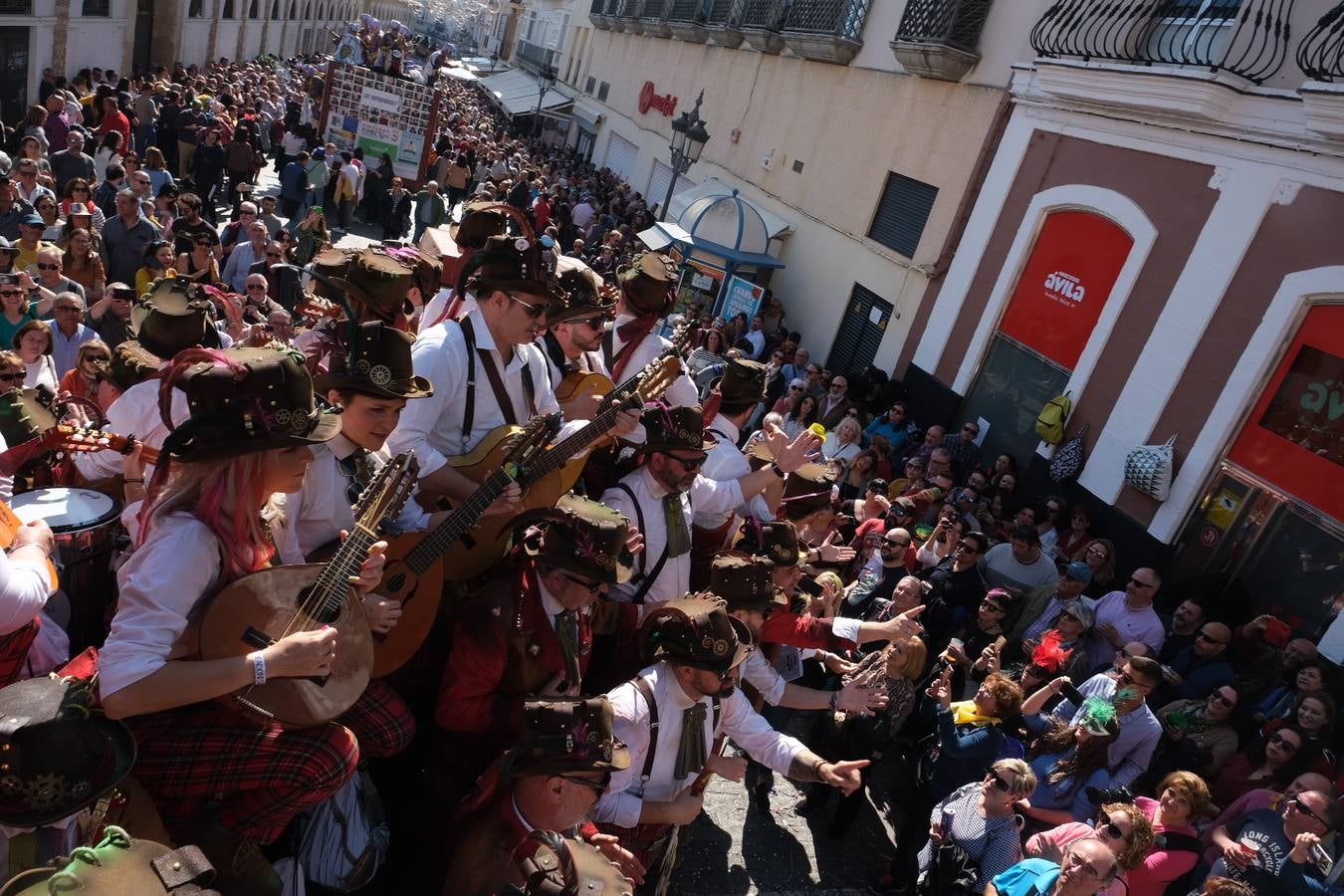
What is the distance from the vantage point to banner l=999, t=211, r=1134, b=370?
10070 mm

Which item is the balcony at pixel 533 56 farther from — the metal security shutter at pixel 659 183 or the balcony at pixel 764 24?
the balcony at pixel 764 24

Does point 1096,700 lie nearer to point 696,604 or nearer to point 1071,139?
point 696,604

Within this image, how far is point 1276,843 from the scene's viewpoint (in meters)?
4.68

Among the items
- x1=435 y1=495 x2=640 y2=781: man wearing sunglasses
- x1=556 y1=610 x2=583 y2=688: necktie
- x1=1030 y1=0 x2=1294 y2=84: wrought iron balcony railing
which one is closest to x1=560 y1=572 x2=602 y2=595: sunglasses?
x1=435 y1=495 x2=640 y2=781: man wearing sunglasses

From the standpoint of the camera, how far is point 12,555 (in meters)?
2.43

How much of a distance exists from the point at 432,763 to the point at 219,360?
6.18 feet

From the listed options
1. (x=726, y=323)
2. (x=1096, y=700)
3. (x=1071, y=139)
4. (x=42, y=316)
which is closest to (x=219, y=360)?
(x=1096, y=700)

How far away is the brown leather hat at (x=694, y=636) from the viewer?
333cm

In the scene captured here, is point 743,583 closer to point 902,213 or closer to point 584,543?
point 584,543

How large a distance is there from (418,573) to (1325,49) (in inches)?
332

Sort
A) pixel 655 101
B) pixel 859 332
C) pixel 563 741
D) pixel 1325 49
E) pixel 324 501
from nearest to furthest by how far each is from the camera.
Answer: pixel 563 741
pixel 324 501
pixel 1325 49
pixel 859 332
pixel 655 101

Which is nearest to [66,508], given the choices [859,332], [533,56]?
[859,332]

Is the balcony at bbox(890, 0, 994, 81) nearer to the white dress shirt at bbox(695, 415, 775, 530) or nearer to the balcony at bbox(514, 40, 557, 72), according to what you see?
the white dress shirt at bbox(695, 415, 775, 530)

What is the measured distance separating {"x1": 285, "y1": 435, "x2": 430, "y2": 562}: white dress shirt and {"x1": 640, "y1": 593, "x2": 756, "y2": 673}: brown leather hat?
104 cm
